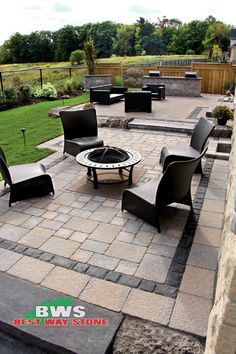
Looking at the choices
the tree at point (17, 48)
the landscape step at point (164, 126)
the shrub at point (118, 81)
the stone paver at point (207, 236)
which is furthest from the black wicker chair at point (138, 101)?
the tree at point (17, 48)

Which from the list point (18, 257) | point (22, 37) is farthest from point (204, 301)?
point (22, 37)

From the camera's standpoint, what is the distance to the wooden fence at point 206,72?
1356 cm

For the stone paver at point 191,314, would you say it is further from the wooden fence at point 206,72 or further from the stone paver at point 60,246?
the wooden fence at point 206,72

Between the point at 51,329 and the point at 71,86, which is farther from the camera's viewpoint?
the point at 71,86

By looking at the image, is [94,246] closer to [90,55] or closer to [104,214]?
[104,214]

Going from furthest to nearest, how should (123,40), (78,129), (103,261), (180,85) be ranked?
(123,40), (180,85), (78,129), (103,261)

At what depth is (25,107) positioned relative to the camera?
10.4 metres

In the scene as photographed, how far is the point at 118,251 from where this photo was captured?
110 inches

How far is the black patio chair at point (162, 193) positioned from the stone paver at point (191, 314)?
3.16ft

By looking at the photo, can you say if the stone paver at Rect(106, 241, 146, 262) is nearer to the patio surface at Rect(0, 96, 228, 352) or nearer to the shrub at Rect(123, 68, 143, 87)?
the patio surface at Rect(0, 96, 228, 352)

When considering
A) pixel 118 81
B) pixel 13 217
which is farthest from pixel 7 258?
pixel 118 81

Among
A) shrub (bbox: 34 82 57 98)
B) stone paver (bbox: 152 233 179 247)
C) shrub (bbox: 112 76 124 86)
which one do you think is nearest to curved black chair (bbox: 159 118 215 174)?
stone paver (bbox: 152 233 179 247)

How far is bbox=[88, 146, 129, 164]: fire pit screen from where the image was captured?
409cm

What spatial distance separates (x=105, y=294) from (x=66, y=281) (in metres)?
0.36
